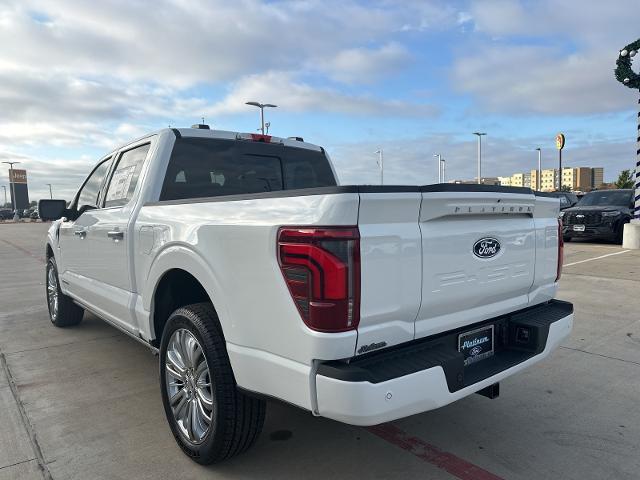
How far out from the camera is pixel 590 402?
11.5 feet

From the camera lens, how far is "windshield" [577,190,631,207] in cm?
1437

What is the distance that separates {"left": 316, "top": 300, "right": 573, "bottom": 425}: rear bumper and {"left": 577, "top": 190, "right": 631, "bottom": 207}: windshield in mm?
13855

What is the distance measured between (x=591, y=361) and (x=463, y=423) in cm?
178

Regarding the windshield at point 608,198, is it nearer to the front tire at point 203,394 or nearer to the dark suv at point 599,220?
the dark suv at point 599,220

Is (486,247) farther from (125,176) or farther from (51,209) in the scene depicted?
(51,209)

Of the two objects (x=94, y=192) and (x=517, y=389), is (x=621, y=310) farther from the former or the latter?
(x=94, y=192)

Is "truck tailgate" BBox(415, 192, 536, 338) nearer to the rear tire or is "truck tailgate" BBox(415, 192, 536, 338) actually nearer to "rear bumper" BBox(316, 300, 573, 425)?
"rear bumper" BBox(316, 300, 573, 425)

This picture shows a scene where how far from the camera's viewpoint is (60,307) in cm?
559

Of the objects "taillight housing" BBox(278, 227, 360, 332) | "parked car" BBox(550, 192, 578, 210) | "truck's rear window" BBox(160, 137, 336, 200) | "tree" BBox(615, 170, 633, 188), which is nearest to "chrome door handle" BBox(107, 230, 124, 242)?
"truck's rear window" BBox(160, 137, 336, 200)

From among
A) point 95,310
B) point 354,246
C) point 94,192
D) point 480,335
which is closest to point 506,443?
point 480,335

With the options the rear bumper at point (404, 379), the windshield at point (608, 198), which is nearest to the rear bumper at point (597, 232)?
the windshield at point (608, 198)

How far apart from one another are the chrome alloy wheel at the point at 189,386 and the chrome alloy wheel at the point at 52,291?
342 cm

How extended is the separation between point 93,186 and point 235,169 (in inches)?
68.6

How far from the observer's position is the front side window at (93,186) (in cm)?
454
